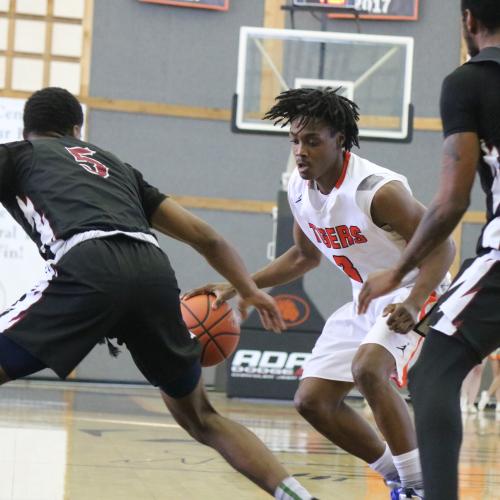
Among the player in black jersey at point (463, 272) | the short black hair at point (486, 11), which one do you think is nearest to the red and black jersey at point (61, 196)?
the player in black jersey at point (463, 272)

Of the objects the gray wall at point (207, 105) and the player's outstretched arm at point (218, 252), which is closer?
the player's outstretched arm at point (218, 252)

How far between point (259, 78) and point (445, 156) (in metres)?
8.57

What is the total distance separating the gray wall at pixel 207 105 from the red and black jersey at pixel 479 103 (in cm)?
1062

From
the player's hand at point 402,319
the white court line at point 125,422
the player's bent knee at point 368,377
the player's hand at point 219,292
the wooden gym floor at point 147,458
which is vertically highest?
the player's hand at point 402,319

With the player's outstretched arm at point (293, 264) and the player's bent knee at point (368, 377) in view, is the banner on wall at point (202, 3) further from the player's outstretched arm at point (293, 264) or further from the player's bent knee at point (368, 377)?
the player's bent knee at point (368, 377)

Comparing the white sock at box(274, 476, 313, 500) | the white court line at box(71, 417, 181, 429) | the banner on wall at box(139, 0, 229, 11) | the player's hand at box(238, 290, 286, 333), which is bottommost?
the white court line at box(71, 417, 181, 429)

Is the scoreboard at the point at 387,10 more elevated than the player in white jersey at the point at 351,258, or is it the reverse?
the scoreboard at the point at 387,10

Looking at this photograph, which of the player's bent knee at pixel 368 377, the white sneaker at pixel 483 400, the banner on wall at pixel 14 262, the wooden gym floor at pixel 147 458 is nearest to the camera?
the player's bent knee at pixel 368 377

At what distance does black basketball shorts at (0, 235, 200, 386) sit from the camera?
11.6ft

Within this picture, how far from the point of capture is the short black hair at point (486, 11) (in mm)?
2998

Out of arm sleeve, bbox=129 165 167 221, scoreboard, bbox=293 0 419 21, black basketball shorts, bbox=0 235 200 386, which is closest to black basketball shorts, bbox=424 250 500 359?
black basketball shorts, bbox=0 235 200 386

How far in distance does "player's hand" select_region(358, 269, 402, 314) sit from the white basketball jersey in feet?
4.29

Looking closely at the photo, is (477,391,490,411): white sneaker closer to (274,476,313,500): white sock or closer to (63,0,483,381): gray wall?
(63,0,483,381): gray wall

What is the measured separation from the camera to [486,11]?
3014 millimetres
